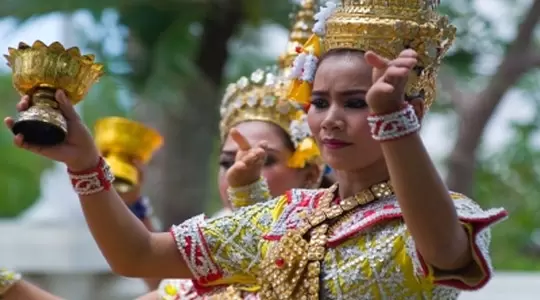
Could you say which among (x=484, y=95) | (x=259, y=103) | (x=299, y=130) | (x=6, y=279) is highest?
(x=259, y=103)

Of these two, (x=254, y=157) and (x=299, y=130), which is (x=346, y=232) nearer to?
(x=254, y=157)

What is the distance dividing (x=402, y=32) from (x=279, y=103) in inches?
57.9

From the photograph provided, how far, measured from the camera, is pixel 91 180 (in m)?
2.66

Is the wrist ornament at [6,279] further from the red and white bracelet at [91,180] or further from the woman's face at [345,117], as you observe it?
the woman's face at [345,117]

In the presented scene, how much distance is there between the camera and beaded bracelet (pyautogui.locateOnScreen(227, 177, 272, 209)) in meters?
3.50

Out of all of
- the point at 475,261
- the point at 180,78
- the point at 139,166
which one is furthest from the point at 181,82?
the point at 475,261

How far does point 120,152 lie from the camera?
439cm

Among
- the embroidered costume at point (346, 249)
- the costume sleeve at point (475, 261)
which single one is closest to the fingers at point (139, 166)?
the embroidered costume at point (346, 249)

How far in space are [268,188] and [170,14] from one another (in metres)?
5.64

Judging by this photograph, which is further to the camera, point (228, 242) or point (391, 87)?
point (228, 242)

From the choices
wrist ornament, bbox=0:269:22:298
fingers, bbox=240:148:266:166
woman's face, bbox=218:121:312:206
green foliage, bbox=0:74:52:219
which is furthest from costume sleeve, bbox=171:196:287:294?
green foliage, bbox=0:74:52:219

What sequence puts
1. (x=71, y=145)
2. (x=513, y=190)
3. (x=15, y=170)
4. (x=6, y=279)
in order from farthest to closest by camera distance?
(x=15, y=170) < (x=513, y=190) < (x=6, y=279) < (x=71, y=145)

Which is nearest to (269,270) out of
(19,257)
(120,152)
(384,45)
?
(384,45)

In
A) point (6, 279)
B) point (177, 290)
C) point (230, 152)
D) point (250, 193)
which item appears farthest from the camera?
point (230, 152)
